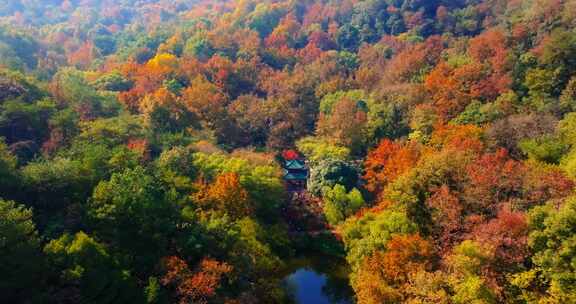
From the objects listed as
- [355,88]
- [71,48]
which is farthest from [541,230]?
[71,48]

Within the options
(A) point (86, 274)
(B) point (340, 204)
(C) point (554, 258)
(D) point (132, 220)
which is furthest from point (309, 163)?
(A) point (86, 274)

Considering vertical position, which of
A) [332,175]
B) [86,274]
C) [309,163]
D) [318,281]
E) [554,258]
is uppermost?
[86,274]

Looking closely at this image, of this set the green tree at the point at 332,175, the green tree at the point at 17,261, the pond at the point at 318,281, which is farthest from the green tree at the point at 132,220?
the green tree at the point at 332,175

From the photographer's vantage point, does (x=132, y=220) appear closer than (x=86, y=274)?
No

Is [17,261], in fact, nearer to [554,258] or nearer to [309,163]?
[554,258]

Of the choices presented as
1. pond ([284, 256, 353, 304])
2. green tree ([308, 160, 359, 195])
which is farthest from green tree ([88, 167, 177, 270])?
green tree ([308, 160, 359, 195])

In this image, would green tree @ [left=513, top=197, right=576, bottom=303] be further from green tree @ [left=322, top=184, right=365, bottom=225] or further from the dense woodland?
green tree @ [left=322, top=184, right=365, bottom=225]

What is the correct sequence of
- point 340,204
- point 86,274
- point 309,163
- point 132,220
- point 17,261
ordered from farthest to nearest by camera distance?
1. point 309,163
2. point 340,204
3. point 132,220
4. point 86,274
5. point 17,261
